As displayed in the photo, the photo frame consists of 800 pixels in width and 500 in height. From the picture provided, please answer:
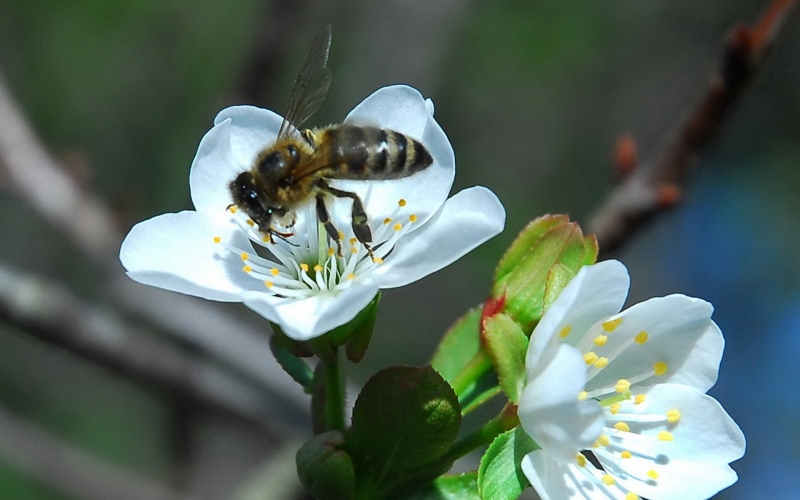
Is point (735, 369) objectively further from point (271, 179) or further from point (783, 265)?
point (271, 179)

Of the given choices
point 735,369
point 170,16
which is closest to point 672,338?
point 735,369

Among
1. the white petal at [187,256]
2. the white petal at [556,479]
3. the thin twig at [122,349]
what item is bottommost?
the white petal at [556,479]

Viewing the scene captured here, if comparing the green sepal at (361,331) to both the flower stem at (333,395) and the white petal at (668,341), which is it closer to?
the flower stem at (333,395)

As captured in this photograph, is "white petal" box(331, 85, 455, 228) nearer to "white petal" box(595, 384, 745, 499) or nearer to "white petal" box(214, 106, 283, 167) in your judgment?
"white petal" box(214, 106, 283, 167)

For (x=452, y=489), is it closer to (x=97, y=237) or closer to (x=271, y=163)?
(x=271, y=163)

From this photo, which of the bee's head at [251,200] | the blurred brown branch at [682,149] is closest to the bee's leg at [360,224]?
the bee's head at [251,200]

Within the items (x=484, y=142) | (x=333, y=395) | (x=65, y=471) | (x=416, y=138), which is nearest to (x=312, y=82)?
(x=416, y=138)

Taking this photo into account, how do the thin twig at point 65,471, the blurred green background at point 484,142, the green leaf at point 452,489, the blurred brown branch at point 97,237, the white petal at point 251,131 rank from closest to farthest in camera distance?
1. the green leaf at point 452,489
2. the white petal at point 251,131
3. the blurred brown branch at point 97,237
4. the thin twig at point 65,471
5. the blurred green background at point 484,142
